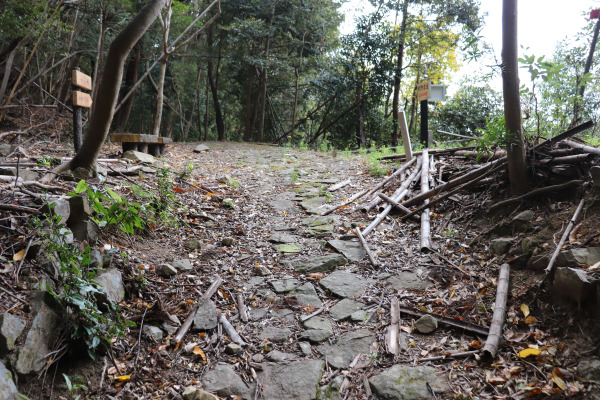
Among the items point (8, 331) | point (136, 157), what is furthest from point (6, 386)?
point (136, 157)

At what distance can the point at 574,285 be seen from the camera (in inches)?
112

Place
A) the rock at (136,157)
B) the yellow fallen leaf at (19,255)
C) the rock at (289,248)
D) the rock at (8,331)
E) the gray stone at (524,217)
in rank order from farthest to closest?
the rock at (136,157) → the rock at (289,248) → the gray stone at (524,217) → the yellow fallen leaf at (19,255) → the rock at (8,331)

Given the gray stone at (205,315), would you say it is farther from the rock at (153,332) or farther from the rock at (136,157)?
the rock at (136,157)

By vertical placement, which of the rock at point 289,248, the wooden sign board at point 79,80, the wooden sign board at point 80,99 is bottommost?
the rock at point 289,248

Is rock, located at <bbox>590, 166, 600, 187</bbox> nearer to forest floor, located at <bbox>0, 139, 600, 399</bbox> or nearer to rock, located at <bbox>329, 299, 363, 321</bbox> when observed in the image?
forest floor, located at <bbox>0, 139, 600, 399</bbox>

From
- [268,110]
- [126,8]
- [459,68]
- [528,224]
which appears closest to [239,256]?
[528,224]

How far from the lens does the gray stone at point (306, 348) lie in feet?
10.4

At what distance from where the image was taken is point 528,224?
4.12 metres

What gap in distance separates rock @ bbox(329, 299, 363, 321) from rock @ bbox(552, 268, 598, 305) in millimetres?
1634

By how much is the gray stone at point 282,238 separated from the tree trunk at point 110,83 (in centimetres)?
258

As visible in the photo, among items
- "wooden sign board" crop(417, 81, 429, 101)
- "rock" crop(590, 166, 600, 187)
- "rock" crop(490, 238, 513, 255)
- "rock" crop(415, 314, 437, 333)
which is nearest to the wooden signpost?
"rock" crop(415, 314, 437, 333)

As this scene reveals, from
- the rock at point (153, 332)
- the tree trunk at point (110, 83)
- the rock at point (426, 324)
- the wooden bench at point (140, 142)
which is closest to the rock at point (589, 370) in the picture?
the rock at point (426, 324)

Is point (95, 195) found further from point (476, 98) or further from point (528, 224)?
point (476, 98)

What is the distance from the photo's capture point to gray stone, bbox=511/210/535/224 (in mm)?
4188
